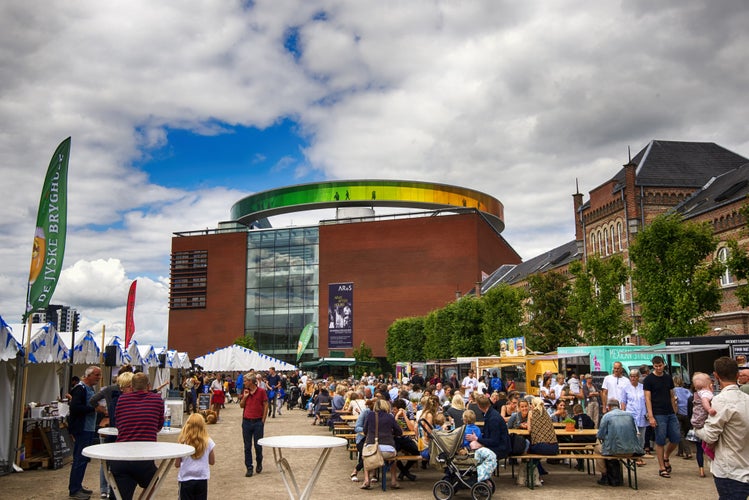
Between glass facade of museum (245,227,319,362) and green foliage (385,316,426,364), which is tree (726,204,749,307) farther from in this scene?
glass facade of museum (245,227,319,362)

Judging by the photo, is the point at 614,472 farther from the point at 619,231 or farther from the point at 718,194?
the point at 619,231

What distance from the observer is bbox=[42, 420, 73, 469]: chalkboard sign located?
42.3 ft

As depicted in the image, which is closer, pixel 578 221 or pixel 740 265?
pixel 740 265

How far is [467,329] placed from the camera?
4691cm

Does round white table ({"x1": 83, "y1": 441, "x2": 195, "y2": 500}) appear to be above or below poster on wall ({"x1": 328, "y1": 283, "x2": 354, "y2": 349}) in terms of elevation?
below

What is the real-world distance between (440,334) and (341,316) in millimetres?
25374

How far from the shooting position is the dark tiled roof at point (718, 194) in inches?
1238

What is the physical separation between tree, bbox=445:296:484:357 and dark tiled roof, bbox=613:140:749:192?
13.0m

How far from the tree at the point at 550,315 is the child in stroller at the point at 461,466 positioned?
2850cm

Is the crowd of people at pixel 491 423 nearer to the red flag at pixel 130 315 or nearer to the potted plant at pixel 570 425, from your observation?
the potted plant at pixel 570 425

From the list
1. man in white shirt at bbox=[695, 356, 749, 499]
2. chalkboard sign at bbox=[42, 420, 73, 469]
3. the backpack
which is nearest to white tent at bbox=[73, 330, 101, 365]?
chalkboard sign at bbox=[42, 420, 73, 469]

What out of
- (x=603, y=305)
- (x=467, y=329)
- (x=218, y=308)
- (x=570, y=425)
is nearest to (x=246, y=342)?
(x=218, y=308)

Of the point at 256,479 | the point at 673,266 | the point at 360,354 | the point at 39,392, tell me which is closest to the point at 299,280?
the point at 360,354

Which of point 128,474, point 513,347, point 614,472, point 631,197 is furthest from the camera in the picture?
point 631,197
